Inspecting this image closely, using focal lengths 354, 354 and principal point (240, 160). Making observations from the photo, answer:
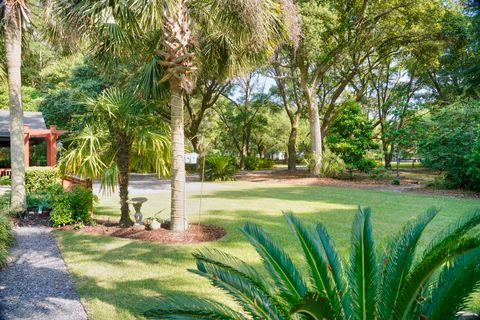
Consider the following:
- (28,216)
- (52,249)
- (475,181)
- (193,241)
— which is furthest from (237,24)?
(475,181)

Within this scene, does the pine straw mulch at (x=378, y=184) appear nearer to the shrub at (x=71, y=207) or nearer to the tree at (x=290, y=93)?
the tree at (x=290, y=93)

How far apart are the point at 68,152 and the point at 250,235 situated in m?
6.18

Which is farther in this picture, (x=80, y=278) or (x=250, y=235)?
(x=80, y=278)

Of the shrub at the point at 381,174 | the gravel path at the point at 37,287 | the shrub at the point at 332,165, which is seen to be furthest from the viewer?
the shrub at the point at 381,174

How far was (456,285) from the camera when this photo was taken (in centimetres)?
184

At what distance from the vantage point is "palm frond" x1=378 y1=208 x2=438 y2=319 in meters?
2.22

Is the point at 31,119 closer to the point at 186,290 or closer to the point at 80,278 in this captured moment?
the point at 80,278

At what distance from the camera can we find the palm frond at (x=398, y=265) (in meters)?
2.22

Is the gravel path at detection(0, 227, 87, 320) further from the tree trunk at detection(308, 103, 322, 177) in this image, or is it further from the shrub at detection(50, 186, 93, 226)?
the tree trunk at detection(308, 103, 322, 177)

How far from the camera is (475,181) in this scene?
505 inches

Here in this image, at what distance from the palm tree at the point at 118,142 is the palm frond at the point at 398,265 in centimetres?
563

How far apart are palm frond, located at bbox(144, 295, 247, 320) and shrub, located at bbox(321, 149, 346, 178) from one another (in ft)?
54.9

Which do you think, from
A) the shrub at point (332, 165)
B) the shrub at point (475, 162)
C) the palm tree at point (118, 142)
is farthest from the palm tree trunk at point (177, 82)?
the shrub at point (332, 165)

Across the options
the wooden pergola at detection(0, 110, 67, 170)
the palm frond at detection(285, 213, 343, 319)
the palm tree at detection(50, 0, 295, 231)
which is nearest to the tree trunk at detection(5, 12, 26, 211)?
the palm tree at detection(50, 0, 295, 231)
